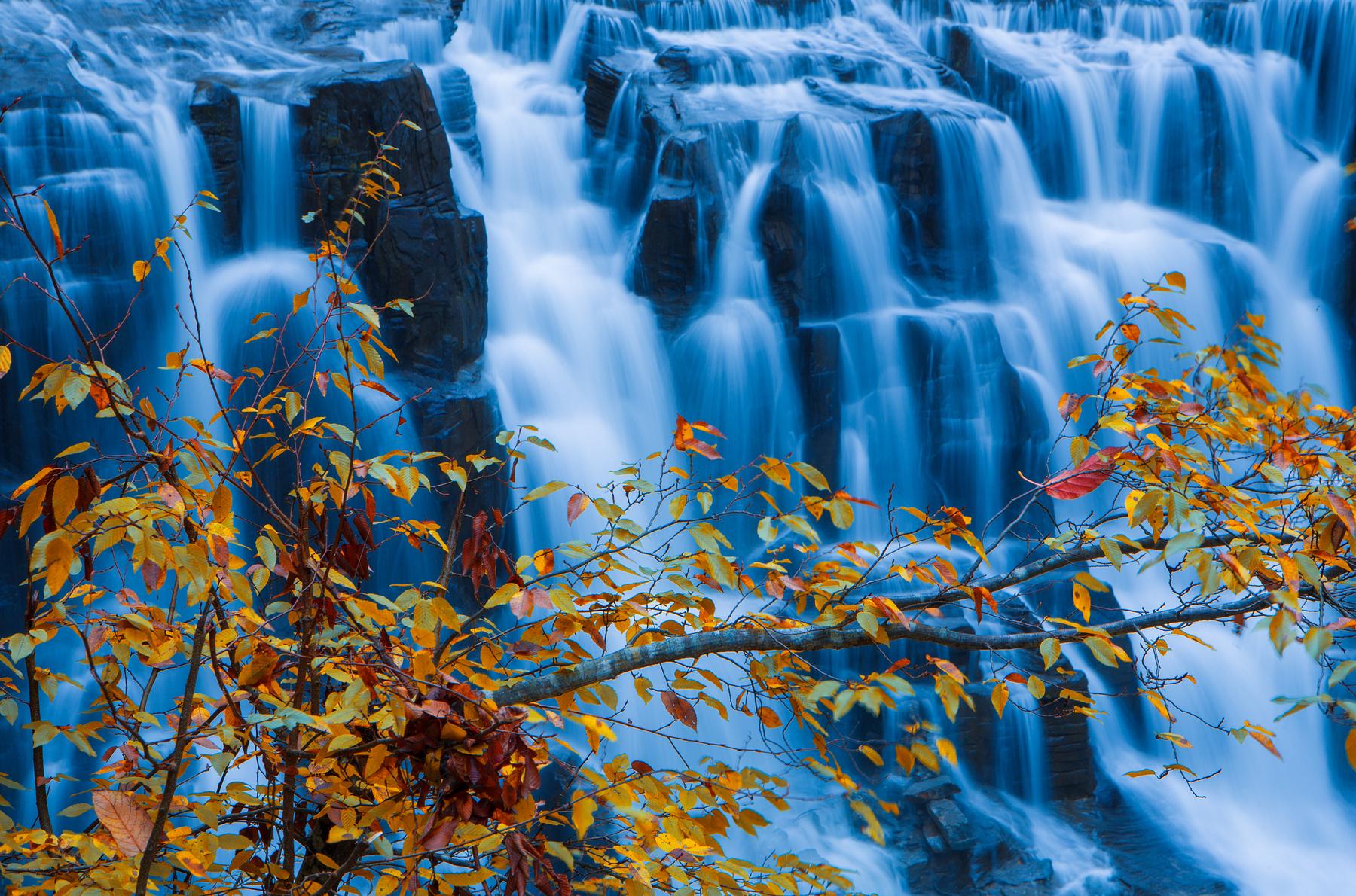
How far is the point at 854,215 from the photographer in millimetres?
11055

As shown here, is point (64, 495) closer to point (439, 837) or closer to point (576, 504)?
point (439, 837)

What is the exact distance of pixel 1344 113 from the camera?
13.6 m

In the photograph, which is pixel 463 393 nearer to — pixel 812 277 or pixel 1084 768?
pixel 812 277

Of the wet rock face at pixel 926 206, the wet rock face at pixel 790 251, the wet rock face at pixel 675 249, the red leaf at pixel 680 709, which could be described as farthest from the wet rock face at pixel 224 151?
the red leaf at pixel 680 709

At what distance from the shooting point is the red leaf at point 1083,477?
1872 millimetres

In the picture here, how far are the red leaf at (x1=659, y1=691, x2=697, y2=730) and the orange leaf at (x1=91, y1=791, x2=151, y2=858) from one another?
3.21 ft

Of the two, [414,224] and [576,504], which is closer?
[576,504]

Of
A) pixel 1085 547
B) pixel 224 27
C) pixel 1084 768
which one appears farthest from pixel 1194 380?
pixel 224 27

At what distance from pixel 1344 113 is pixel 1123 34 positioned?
11.0 ft

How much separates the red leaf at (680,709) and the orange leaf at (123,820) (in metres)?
0.98

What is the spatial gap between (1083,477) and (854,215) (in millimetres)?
9668

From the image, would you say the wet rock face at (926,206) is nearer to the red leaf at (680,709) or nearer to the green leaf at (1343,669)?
the red leaf at (680,709)

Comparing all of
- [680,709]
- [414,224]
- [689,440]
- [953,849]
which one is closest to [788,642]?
[680,709]

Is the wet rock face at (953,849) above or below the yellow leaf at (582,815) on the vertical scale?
below
